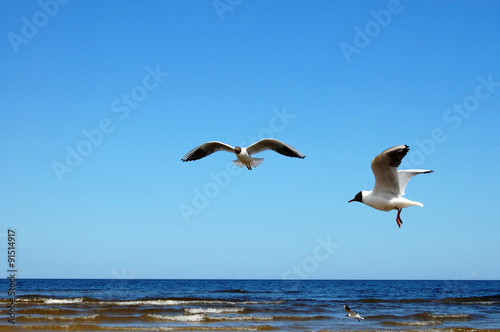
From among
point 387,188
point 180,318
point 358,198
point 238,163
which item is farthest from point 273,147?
point 180,318

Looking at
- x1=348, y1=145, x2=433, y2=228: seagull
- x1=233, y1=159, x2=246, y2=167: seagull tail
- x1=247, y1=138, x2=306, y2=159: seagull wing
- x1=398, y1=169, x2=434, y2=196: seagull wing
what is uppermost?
x1=247, y1=138, x2=306, y2=159: seagull wing

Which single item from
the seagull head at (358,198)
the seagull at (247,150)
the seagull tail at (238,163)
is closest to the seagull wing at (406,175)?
the seagull head at (358,198)

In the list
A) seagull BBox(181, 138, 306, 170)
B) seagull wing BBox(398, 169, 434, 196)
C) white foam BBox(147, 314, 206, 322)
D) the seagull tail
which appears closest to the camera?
seagull wing BBox(398, 169, 434, 196)

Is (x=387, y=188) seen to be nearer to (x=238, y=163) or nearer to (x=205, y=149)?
(x=238, y=163)

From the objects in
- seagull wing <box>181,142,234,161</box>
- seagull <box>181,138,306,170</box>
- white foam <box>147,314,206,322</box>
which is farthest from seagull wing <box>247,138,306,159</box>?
white foam <box>147,314,206,322</box>

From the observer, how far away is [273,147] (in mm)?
13633

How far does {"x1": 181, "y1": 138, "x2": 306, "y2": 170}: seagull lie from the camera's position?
13.2 meters

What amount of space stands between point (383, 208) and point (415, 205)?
2.08ft

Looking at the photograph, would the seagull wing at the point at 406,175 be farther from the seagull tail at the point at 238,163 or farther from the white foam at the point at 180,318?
the white foam at the point at 180,318

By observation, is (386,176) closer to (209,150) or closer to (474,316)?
(209,150)

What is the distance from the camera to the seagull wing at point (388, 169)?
885cm

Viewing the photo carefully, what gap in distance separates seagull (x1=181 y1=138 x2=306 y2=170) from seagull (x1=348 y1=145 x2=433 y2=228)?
3.27 m

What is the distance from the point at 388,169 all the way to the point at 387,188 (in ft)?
1.75

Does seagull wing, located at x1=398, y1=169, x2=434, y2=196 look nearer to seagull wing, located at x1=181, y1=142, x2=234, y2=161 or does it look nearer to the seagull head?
the seagull head
